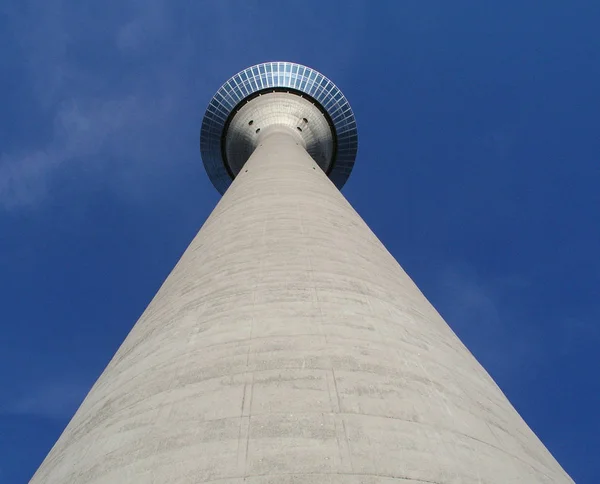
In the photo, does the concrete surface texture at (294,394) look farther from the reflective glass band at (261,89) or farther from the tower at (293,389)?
the reflective glass band at (261,89)

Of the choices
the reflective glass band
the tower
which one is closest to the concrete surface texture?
the tower

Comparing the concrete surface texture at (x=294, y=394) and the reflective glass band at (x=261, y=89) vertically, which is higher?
the reflective glass band at (x=261, y=89)

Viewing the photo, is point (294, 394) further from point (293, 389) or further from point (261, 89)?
point (261, 89)

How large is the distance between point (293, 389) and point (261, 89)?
4074cm

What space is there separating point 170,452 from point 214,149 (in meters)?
43.1

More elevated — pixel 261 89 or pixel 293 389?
pixel 261 89

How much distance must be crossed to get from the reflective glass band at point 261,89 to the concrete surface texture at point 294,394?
36.7 meters

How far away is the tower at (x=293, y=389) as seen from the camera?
4.75m

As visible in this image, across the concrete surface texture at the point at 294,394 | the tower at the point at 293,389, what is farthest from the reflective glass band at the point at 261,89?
the concrete surface texture at the point at 294,394

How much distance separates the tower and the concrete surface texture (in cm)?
2

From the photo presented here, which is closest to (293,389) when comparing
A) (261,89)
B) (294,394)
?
(294,394)

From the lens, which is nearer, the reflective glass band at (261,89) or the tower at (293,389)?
the tower at (293,389)

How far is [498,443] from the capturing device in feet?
18.7

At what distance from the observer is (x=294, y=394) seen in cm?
545
